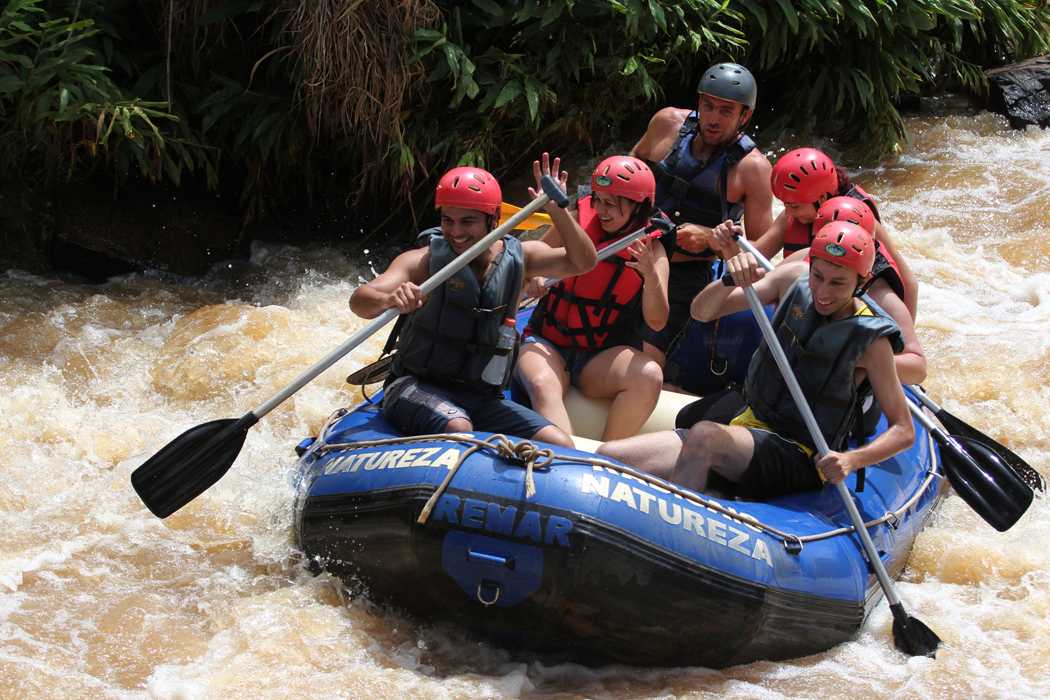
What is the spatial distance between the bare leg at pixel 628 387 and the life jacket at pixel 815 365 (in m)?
0.42

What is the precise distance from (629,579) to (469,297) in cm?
117

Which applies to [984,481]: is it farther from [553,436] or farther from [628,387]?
[553,436]

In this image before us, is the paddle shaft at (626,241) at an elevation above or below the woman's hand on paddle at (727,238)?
below

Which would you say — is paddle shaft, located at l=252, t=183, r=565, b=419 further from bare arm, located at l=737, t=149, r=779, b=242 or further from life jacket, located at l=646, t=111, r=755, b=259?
bare arm, located at l=737, t=149, r=779, b=242

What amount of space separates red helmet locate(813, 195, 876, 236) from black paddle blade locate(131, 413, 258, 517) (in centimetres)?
232

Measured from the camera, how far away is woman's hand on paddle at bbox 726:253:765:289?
11.4ft

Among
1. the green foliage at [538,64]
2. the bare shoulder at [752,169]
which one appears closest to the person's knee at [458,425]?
the bare shoulder at [752,169]

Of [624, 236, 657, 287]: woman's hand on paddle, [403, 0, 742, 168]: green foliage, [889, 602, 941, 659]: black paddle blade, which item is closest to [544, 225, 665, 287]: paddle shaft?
[624, 236, 657, 287]: woman's hand on paddle

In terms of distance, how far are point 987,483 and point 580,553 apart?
168cm

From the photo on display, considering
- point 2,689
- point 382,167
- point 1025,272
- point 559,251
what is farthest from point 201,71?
point 1025,272

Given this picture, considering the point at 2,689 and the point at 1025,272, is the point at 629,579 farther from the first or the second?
the point at 1025,272

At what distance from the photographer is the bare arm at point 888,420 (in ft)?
10.8

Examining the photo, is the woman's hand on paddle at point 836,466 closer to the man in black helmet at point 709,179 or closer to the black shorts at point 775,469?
the black shorts at point 775,469

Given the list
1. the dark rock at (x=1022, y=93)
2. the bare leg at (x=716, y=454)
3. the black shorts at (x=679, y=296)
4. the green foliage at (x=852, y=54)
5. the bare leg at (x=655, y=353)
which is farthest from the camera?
the dark rock at (x=1022, y=93)
